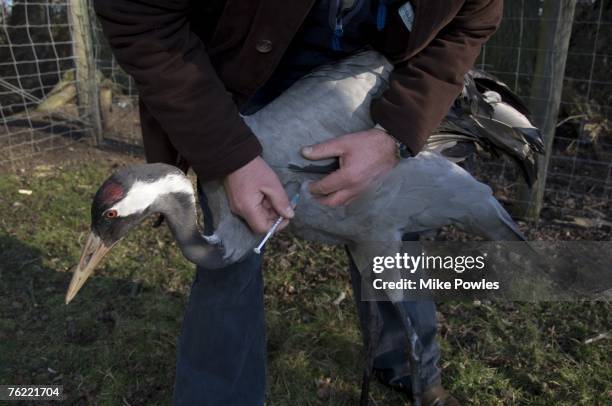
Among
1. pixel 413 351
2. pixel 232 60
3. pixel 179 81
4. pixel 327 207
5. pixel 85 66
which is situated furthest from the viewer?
pixel 85 66

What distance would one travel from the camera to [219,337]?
210cm

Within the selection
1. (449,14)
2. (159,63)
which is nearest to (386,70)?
(449,14)

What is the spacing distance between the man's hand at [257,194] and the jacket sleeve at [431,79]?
400 millimetres

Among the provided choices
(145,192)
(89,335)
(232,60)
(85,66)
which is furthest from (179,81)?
(85,66)

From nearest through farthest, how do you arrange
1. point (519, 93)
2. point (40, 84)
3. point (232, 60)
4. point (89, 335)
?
point (232, 60), point (89, 335), point (519, 93), point (40, 84)

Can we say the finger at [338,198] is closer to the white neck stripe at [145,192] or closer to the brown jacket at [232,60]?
the brown jacket at [232,60]

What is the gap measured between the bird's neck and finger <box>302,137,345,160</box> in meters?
0.42

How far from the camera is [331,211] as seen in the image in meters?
2.06

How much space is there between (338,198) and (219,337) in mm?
675

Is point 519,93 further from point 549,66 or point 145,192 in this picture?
point 145,192

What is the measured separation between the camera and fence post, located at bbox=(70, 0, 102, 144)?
5203 millimetres

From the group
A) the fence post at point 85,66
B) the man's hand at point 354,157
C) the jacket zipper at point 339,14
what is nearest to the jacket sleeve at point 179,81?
the man's hand at point 354,157

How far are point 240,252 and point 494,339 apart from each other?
146 cm

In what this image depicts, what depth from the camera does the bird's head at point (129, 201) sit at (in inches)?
71.7
